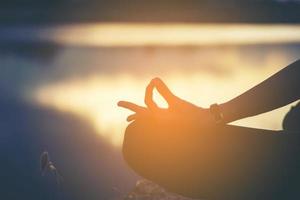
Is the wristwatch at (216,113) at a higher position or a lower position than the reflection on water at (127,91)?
lower

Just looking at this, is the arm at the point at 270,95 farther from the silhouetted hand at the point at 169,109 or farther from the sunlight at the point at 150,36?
the sunlight at the point at 150,36

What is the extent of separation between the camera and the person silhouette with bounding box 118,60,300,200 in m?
3.03

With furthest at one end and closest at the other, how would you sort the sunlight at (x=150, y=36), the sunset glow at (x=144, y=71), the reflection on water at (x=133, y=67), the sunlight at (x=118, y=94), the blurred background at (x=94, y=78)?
1. the sunlight at (x=150, y=36)
2. the reflection on water at (x=133, y=67)
3. the sunset glow at (x=144, y=71)
4. the sunlight at (x=118, y=94)
5. the blurred background at (x=94, y=78)

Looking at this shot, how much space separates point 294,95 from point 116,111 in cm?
684

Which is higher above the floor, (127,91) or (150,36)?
(150,36)

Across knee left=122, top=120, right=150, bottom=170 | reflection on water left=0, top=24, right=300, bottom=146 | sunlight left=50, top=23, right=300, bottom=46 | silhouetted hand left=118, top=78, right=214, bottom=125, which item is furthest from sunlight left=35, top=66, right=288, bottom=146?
sunlight left=50, top=23, right=300, bottom=46

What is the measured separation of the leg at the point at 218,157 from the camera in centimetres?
307

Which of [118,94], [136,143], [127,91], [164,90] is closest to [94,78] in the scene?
[127,91]

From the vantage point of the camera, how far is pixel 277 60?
1673cm

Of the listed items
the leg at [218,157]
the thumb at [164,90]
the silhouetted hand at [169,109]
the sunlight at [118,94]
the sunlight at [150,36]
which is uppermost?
the sunlight at [150,36]

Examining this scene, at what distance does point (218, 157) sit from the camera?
10.2 ft

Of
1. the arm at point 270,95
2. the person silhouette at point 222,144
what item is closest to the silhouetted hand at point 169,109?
the person silhouette at point 222,144

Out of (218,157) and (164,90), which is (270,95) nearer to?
(218,157)

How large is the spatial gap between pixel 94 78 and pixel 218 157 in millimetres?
10590
